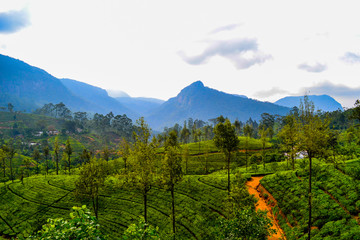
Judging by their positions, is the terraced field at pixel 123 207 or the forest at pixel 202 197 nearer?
the forest at pixel 202 197

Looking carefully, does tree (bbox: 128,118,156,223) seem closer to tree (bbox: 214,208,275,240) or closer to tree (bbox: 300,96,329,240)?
tree (bbox: 214,208,275,240)

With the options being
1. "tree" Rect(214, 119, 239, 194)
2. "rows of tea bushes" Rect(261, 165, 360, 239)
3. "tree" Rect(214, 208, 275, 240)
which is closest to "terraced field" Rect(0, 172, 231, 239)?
"tree" Rect(214, 119, 239, 194)

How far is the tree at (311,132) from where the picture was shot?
18.5 meters

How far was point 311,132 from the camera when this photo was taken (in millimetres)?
18656

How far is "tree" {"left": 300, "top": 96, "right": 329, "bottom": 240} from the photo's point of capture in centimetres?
1852

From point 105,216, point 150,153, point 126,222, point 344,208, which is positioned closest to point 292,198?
point 344,208

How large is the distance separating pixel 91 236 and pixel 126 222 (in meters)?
30.6

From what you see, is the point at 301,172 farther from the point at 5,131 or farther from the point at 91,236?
the point at 5,131

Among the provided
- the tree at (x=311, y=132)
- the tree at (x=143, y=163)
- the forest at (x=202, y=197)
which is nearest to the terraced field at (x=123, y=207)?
the forest at (x=202, y=197)

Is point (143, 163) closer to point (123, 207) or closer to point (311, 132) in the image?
point (311, 132)

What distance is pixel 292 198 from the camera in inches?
1099

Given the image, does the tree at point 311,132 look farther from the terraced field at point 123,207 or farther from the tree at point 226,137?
the terraced field at point 123,207

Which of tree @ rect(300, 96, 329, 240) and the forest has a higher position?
tree @ rect(300, 96, 329, 240)

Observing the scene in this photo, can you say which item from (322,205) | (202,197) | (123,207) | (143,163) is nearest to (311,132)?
(322,205)
